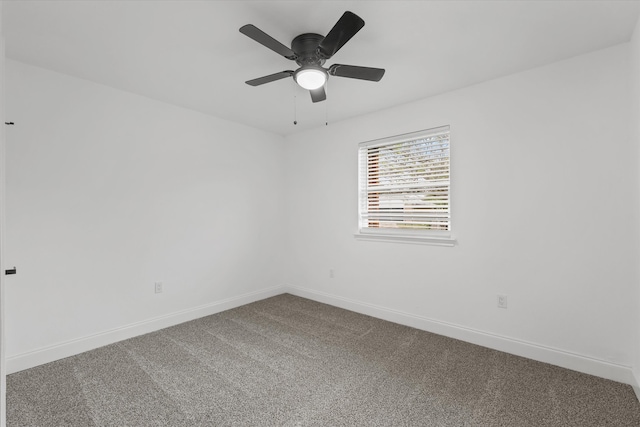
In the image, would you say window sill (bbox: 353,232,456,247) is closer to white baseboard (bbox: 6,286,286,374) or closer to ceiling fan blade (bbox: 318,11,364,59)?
white baseboard (bbox: 6,286,286,374)

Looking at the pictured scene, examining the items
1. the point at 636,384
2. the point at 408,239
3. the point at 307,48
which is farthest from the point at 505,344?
the point at 307,48

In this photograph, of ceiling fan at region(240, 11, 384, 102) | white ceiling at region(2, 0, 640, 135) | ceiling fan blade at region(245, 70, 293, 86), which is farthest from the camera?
ceiling fan blade at region(245, 70, 293, 86)

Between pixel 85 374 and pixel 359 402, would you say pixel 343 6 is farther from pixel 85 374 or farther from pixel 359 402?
pixel 85 374

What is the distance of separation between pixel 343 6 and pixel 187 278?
3088 mm

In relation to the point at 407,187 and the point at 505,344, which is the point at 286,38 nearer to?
the point at 407,187

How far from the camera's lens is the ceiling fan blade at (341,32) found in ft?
5.23

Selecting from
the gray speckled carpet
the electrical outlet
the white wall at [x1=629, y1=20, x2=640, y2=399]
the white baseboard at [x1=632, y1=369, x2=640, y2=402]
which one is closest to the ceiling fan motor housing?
→ the white wall at [x1=629, y1=20, x2=640, y2=399]

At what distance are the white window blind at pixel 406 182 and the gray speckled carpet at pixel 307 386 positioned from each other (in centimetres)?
124

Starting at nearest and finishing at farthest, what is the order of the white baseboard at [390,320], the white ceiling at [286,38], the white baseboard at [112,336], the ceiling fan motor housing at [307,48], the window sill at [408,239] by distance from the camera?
the white ceiling at [286,38]
the ceiling fan motor housing at [307,48]
the white baseboard at [390,320]
the white baseboard at [112,336]
the window sill at [408,239]

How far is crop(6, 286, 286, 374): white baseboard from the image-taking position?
2.41m

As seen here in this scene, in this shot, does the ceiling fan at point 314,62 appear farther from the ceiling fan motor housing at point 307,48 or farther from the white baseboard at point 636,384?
the white baseboard at point 636,384

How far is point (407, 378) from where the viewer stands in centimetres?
227

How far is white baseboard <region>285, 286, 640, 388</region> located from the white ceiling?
2.34m

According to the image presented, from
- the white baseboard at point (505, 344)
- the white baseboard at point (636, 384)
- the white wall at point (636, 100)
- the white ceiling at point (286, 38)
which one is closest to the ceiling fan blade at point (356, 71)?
the white ceiling at point (286, 38)
